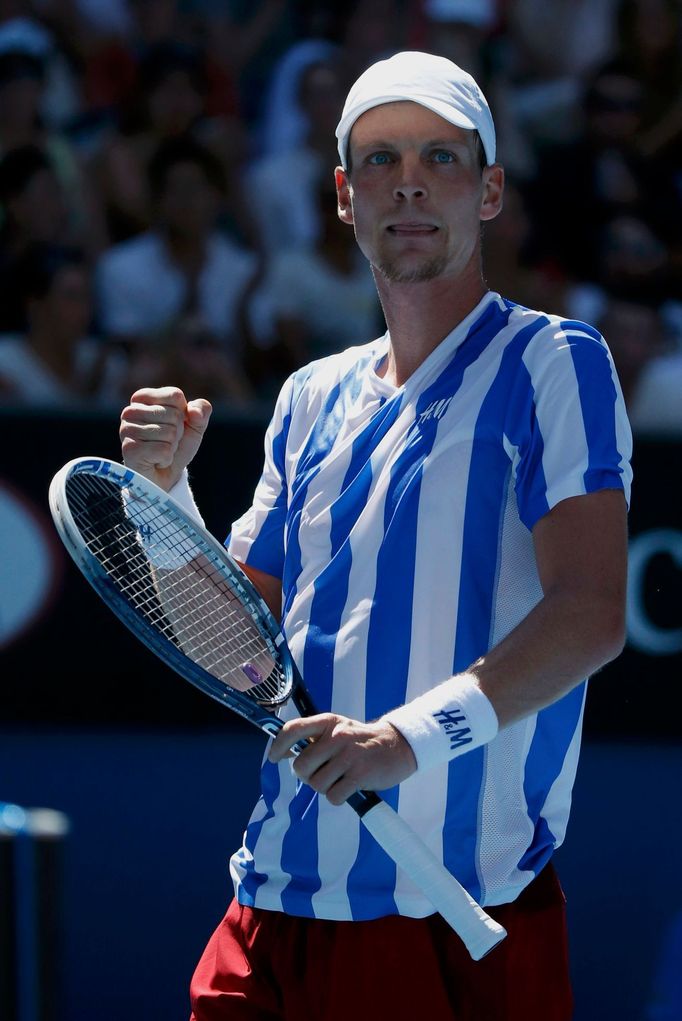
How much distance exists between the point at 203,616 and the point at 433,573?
0.49 meters

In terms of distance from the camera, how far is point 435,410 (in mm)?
2934

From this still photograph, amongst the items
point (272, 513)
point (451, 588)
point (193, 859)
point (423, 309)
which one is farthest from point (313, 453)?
point (193, 859)

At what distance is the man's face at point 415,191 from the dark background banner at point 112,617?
2.10m

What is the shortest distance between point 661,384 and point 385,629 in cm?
340

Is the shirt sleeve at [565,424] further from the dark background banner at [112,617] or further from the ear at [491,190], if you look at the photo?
the dark background banner at [112,617]

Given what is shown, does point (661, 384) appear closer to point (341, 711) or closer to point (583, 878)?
point (583, 878)

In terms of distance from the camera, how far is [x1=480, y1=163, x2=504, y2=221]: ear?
120 inches

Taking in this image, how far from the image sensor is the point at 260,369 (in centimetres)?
625

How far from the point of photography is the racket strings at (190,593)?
298cm

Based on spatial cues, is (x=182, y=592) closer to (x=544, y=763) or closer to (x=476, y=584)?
(x=476, y=584)

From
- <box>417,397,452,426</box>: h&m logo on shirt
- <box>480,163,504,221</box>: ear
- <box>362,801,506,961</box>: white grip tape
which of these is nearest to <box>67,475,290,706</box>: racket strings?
<box>362,801,506,961</box>: white grip tape

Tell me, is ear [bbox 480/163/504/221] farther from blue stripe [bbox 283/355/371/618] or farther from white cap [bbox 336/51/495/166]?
blue stripe [bbox 283/355/371/618]

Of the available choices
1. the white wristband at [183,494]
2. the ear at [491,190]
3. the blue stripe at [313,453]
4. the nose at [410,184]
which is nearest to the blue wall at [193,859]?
the white wristband at [183,494]

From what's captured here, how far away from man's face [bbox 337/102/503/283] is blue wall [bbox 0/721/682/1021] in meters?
2.45
